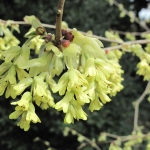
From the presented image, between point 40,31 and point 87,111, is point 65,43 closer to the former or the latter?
point 40,31

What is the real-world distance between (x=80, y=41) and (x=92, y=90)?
4.9 inches

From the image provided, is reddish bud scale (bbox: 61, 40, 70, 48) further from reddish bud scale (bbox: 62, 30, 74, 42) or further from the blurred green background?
the blurred green background

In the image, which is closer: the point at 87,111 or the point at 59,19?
the point at 59,19

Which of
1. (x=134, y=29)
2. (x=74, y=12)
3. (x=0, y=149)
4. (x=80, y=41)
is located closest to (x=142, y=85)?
(x=134, y=29)

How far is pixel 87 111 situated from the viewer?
336 centimetres

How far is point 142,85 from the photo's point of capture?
13.3ft

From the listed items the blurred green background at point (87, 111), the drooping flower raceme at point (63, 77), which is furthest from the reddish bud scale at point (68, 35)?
the blurred green background at point (87, 111)

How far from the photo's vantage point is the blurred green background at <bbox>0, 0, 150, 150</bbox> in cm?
335

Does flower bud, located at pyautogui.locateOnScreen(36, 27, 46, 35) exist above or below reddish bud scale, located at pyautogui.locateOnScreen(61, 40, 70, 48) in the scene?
above

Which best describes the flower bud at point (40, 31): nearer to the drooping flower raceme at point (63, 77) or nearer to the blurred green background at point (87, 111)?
the drooping flower raceme at point (63, 77)

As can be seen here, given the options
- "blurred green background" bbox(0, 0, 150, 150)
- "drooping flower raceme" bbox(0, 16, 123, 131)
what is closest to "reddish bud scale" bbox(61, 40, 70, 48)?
"drooping flower raceme" bbox(0, 16, 123, 131)

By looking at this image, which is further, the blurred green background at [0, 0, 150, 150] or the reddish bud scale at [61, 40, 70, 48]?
the blurred green background at [0, 0, 150, 150]

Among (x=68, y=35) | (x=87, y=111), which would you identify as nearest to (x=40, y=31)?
(x=68, y=35)

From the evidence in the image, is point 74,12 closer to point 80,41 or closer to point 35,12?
point 35,12
